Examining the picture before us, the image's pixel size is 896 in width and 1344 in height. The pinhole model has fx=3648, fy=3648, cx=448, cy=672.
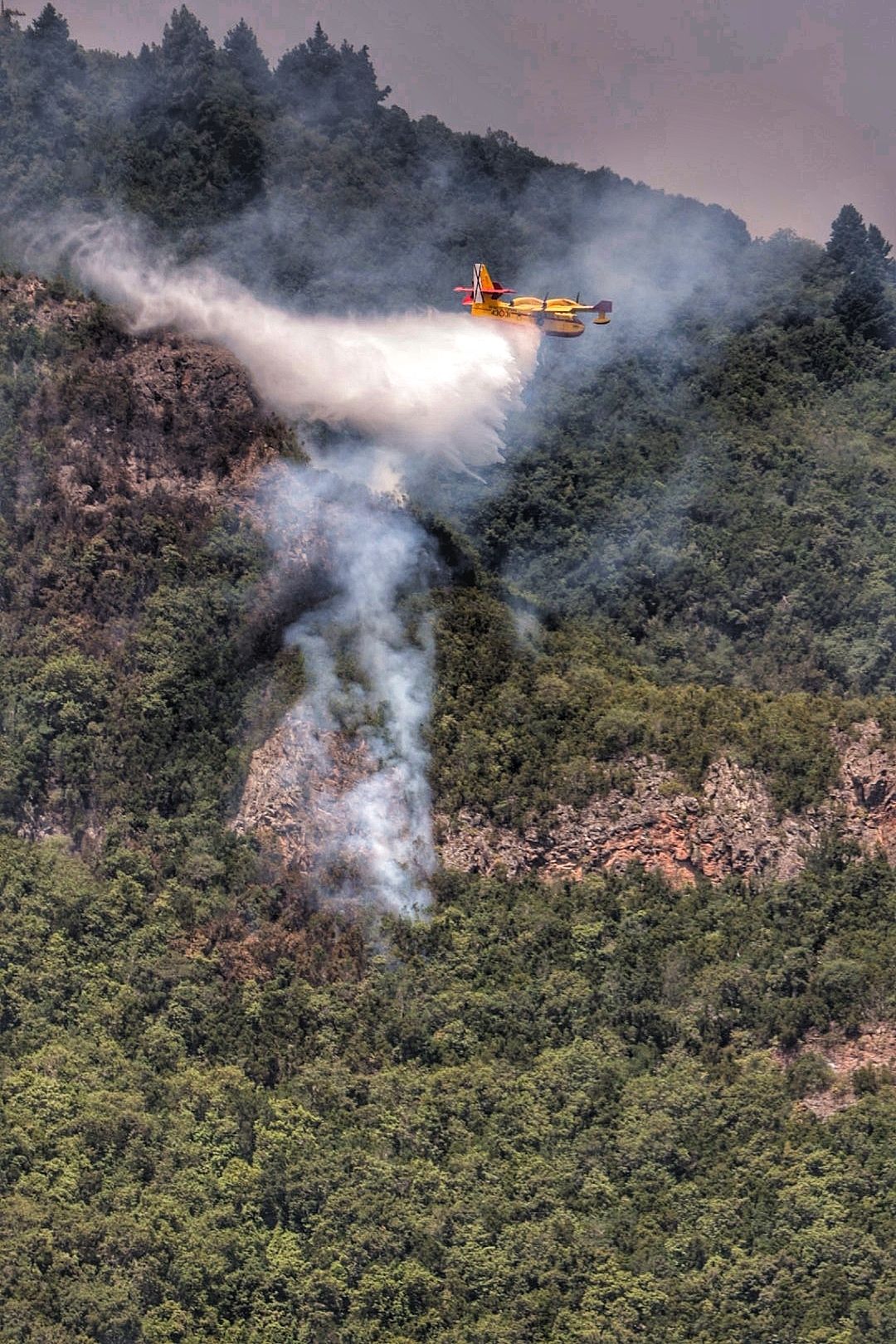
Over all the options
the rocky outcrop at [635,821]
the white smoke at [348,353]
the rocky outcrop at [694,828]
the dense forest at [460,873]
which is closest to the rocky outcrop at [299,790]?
the rocky outcrop at [635,821]

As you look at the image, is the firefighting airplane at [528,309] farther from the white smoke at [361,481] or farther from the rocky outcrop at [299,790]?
the rocky outcrop at [299,790]

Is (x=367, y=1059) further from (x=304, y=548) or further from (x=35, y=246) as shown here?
(x=35, y=246)

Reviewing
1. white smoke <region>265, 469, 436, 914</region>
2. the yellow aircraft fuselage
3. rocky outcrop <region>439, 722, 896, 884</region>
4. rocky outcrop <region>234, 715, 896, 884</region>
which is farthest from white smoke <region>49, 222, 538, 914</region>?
the yellow aircraft fuselage

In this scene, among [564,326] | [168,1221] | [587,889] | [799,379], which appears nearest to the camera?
[168,1221]

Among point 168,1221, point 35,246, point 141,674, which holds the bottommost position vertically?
point 168,1221

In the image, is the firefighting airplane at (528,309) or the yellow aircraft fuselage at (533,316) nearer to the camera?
the firefighting airplane at (528,309)

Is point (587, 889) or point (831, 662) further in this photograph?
point (831, 662)

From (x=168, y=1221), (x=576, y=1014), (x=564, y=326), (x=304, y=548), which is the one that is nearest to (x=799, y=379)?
(x=564, y=326)
